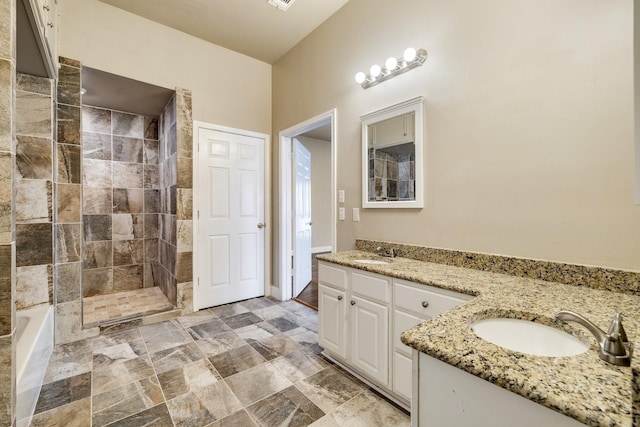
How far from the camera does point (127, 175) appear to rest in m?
3.74

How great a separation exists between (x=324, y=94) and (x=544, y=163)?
1.97 m

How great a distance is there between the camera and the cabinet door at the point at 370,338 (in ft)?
5.45

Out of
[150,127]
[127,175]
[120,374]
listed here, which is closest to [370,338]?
[120,374]

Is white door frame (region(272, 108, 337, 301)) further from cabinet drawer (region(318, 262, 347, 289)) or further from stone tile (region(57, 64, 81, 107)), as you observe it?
stone tile (region(57, 64, 81, 107))

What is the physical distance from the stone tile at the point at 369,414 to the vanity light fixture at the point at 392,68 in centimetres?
220

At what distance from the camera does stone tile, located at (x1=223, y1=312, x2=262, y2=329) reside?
2.72 metres

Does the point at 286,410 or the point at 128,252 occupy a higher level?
the point at 128,252

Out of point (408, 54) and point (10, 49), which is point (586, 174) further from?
point (10, 49)

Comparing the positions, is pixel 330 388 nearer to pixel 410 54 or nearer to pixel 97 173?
pixel 410 54

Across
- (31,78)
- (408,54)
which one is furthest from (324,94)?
(31,78)

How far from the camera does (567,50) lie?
1.40 metres

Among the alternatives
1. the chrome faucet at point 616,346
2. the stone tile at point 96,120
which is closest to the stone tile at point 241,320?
the chrome faucet at point 616,346

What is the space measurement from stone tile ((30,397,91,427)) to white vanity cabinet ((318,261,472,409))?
1.41 meters

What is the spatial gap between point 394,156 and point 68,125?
2705 millimetres
